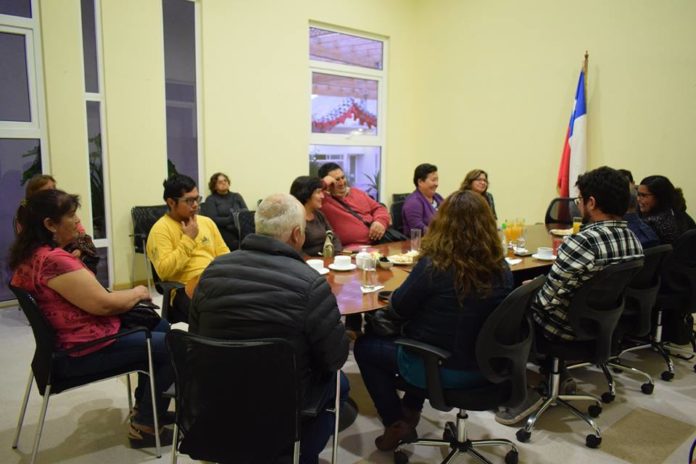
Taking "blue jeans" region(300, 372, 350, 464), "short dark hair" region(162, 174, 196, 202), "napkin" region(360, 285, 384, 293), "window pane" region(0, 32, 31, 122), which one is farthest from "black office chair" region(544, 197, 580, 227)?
"window pane" region(0, 32, 31, 122)

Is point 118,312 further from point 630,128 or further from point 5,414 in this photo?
point 630,128

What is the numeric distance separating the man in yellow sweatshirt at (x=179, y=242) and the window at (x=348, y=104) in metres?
3.77

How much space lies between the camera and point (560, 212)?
5301 mm

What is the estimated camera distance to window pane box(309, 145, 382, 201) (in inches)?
280

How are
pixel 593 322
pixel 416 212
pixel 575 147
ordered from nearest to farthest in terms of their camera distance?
pixel 593 322, pixel 416 212, pixel 575 147

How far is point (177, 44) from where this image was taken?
557cm

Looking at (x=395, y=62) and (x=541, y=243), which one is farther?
(x=395, y=62)

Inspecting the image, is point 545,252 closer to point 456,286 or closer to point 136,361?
point 456,286

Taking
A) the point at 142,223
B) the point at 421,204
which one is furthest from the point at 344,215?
the point at 142,223

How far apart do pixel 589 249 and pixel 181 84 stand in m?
4.67

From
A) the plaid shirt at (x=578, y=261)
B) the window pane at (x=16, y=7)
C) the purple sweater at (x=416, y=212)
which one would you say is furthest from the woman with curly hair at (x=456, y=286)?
the window pane at (x=16, y=7)

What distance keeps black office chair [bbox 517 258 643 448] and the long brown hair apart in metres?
0.69

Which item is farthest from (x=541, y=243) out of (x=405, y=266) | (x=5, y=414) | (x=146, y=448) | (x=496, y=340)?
(x=5, y=414)

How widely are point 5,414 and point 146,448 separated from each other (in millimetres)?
928
